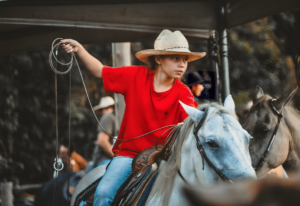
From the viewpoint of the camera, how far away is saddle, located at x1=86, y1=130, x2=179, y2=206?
237 cm

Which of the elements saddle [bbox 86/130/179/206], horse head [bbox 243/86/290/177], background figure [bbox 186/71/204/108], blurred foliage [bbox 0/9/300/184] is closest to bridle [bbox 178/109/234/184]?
saddle [bbox 86/130/179/206]

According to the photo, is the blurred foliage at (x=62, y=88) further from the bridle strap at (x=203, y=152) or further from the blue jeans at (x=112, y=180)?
the bridle strap at (x=203, y=152)

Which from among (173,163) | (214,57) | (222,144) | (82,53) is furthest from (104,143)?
(222,144)

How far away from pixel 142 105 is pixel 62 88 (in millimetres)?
7050

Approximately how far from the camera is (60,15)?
3.57 m

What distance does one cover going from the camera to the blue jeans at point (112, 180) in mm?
2543

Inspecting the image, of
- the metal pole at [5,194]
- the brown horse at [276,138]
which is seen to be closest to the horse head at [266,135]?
the brown horse at [276,138]

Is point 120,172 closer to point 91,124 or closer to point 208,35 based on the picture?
point 208,35

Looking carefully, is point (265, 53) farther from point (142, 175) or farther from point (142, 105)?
point (142, 175)

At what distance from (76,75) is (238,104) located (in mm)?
4624

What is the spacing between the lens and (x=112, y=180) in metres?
2.60

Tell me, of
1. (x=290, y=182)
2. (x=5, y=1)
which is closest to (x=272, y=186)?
(x=290, y=182)

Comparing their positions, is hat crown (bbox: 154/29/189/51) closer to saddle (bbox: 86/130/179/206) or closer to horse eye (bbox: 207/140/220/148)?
saddle (bbox: 86/130/179/206)

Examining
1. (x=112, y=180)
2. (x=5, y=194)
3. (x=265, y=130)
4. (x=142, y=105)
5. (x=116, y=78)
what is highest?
(x=116, y=78)
